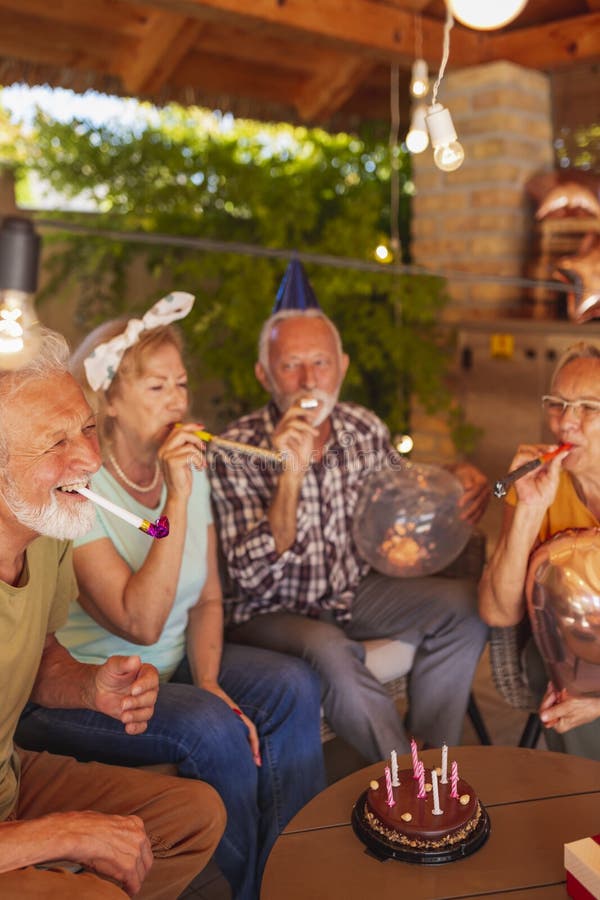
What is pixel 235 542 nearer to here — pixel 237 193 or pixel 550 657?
pixel 550 657

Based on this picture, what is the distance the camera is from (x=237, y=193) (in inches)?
174

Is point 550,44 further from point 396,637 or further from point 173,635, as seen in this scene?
point 173,635

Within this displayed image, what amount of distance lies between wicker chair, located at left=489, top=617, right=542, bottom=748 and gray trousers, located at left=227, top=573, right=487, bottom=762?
14cm

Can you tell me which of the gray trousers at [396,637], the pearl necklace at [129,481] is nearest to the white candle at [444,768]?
the gray trousers at [396,637]

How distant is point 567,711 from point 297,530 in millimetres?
830

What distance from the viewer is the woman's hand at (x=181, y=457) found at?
1.92 meters

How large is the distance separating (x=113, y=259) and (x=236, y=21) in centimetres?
161

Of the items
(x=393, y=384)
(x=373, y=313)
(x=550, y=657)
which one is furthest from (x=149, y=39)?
(x=550, y=657)

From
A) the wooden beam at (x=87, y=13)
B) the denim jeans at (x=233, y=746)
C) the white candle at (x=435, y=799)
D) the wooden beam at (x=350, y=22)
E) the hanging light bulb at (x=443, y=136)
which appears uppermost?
the wooden beam at (x=87, y=13)

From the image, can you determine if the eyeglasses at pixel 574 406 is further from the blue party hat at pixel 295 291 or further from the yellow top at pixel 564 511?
the blue party hat at pixel 295 291

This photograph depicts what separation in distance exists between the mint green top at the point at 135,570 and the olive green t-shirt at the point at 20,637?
0.85ft

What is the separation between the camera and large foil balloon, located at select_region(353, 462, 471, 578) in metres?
2.28

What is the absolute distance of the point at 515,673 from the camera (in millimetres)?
2201

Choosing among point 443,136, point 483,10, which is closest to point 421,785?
point 443,136
